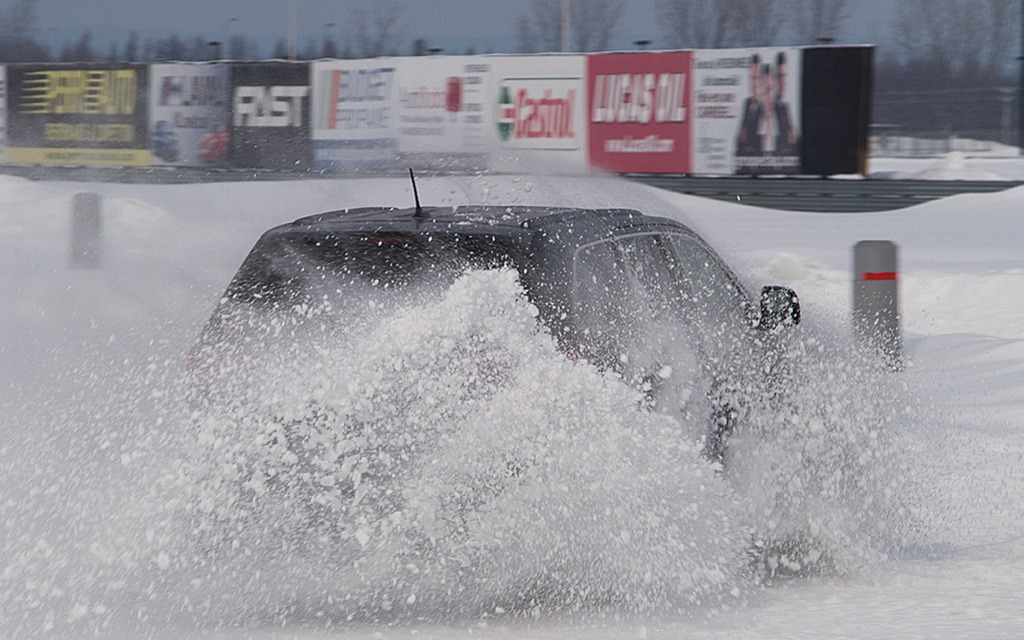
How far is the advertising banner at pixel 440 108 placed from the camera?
26.0 m

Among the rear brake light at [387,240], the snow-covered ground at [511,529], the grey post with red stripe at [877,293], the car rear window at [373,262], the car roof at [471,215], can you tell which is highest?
the car roof at [471,215]

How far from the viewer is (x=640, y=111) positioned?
81.3 ft

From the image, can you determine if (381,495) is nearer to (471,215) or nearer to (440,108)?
(471,215)

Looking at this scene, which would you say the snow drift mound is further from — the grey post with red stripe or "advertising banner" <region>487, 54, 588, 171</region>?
"advertising banner" <region>487, 54, 588, 171</region>

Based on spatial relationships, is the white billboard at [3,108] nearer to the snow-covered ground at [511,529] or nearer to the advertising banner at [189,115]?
the advertising banner at [189,115]

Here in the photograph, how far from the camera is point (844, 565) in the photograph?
5395mm

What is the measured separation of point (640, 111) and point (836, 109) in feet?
11.4

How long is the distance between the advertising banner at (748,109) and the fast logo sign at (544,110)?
7.58 feet

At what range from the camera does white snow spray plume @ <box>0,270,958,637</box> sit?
430 centimetres

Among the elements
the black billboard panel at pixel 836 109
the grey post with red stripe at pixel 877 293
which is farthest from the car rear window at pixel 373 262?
the black billboard panel at pixel 836 109

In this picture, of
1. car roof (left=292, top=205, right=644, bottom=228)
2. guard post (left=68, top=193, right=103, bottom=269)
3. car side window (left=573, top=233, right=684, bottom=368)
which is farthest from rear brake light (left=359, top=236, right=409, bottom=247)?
guard post (left=68, top=193, right=103, bottom=269)

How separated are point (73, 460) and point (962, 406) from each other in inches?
219

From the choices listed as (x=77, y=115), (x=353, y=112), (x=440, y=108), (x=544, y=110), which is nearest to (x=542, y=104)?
(x=544, y=110)

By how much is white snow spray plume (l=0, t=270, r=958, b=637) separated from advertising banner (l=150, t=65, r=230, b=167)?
2432 cm
